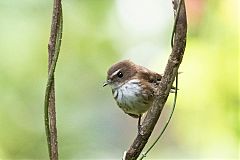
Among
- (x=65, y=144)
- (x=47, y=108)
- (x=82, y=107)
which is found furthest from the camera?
(x=82, y=107)

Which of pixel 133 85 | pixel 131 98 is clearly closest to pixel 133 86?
pixel 133 85

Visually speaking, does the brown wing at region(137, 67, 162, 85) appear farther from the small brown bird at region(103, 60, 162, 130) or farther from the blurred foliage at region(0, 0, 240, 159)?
the blurred foliage at region(0, 0, 240, 159)

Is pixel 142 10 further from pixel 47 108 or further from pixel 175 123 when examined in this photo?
pixel 47 108

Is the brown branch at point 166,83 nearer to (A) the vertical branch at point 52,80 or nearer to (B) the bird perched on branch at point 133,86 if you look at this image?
(A) the vertical branch at point 52,80

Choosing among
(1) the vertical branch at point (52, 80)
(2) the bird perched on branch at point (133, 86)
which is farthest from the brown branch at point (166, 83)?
(2) the bird perched on branch at point (133, 86)

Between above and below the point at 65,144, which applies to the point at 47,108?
below

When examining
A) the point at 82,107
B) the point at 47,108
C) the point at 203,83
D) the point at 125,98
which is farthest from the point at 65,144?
the point at 47,108
